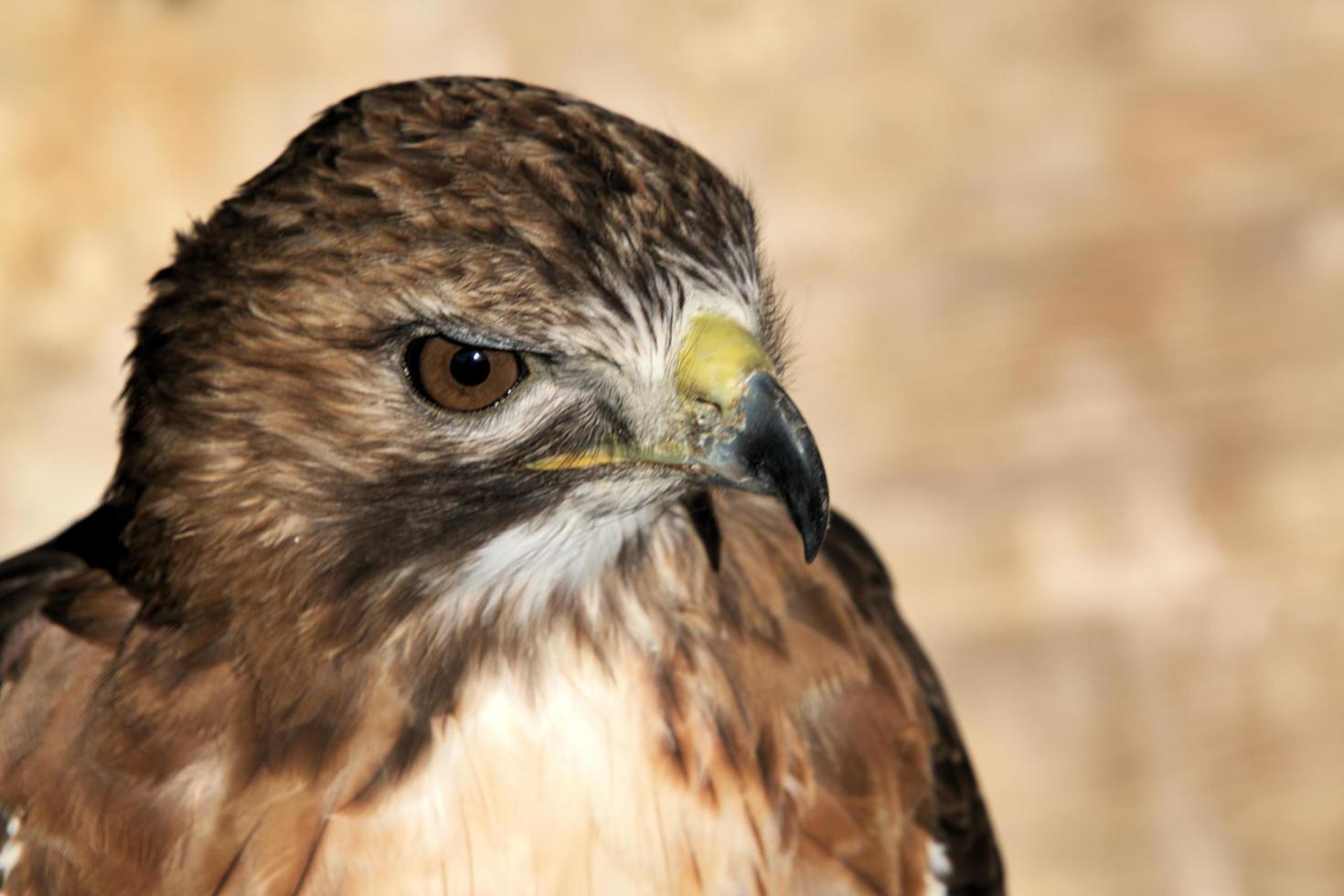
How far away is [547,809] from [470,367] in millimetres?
451

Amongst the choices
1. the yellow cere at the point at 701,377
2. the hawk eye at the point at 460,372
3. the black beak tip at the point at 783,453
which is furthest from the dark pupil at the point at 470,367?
the black beak tip at the point at 783,453

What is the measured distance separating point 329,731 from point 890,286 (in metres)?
1.87

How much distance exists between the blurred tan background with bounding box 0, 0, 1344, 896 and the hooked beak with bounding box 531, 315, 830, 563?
5.42ft

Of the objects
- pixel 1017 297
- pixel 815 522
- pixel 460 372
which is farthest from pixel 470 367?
pixel 1017 297

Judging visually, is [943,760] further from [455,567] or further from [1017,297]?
[1017,297]

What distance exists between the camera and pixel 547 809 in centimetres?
163

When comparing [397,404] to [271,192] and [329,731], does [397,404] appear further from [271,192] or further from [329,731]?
[329,731]

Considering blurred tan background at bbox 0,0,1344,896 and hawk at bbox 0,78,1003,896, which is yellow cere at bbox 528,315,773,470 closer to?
hawk at bbox 0,78,1003,896

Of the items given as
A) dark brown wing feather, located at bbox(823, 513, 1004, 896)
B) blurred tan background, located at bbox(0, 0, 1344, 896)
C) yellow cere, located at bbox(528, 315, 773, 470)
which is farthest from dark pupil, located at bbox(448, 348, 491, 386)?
blurred tan background, located at bbox(0, 0, 1344, 896)

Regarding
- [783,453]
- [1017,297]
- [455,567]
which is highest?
[1017,297]

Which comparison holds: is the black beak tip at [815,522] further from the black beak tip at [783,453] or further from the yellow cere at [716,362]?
the yellow cere at [716,362]

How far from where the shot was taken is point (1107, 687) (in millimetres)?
3016

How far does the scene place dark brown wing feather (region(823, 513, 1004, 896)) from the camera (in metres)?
1.94

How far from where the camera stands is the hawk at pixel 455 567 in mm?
1423
